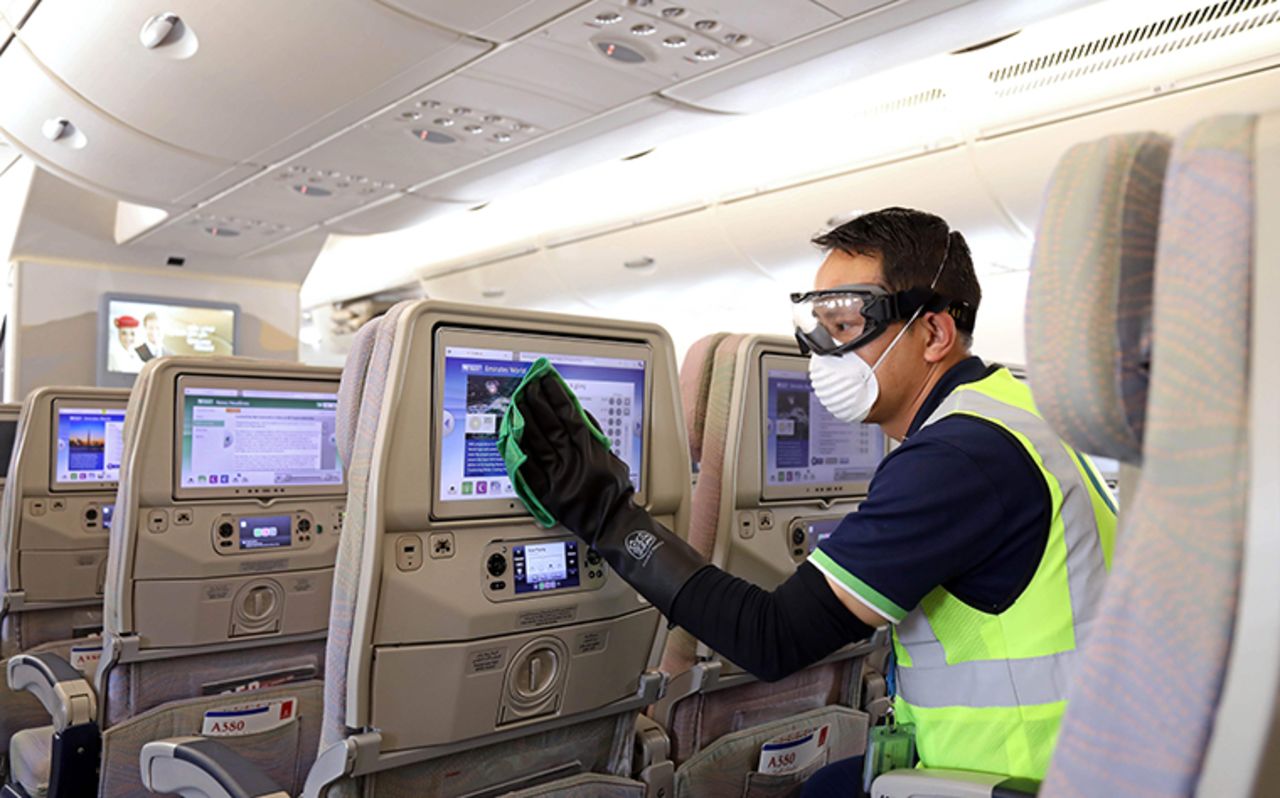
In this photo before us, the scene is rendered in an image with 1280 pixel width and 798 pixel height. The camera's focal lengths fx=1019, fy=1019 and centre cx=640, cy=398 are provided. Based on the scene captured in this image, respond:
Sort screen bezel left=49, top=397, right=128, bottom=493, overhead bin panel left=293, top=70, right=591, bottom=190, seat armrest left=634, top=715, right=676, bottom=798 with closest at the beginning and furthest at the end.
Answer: seat armrest left=634, top=715, right=676, bottom=798 < screen bezel left=49, top=397, right=128, bottom=493 < overhead bin panel left=293, top=70, right=591, bottom=190

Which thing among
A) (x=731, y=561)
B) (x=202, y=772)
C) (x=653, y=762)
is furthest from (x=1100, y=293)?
(x=202, y=772)

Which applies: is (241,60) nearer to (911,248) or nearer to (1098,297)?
(911,248)

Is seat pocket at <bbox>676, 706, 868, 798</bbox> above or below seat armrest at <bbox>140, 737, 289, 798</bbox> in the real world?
below

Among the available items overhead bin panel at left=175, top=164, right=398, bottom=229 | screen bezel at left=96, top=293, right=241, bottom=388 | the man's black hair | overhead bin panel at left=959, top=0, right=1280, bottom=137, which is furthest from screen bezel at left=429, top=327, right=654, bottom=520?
screen bezel at left=96, top=293, right=241, bottom=388

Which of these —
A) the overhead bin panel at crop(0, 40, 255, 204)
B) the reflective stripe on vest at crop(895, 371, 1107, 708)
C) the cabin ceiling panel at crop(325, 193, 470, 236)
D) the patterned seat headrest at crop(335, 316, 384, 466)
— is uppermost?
the overhead bin panel at crop(0, 40, 255, 204)

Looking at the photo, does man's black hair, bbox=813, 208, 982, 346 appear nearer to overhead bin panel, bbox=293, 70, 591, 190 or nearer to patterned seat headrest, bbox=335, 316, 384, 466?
patterned seat headrest, bbox=335, 316, 384, 466

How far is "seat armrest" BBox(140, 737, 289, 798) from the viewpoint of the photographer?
Answer: 7.34 ft

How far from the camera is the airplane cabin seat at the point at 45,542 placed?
4.59m

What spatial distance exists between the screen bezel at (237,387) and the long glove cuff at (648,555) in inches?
57.6

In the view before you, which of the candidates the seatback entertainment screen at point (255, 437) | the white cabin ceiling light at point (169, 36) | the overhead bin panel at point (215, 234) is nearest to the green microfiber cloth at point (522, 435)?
the seatback entertainment screen at point (255, 437)


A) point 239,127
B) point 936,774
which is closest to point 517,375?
point 936,774

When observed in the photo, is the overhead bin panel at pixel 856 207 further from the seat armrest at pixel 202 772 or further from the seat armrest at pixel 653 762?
the seat armrest at pixel 202 772

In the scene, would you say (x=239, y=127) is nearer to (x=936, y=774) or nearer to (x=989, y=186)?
(x=989, y=186)

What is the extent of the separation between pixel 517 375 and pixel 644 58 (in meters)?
3.25
